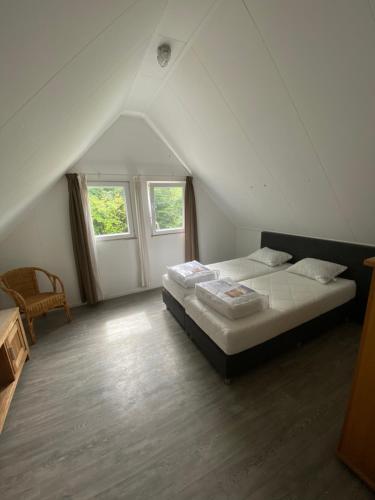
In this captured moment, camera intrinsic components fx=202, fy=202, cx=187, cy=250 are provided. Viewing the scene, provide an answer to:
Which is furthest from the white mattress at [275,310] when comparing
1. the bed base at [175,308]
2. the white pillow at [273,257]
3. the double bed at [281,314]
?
the white pillow at [273,257]

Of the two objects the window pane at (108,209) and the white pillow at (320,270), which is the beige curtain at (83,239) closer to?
the window pane at (108,209)

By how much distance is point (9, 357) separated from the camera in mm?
A: 1703

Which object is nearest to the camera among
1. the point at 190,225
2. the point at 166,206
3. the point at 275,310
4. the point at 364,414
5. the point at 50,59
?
the point at 50,59

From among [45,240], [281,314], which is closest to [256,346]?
[281,314]

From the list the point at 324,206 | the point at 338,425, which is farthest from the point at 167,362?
the point at 324,206

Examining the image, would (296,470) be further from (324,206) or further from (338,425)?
(324,206)

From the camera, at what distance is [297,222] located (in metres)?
2.94

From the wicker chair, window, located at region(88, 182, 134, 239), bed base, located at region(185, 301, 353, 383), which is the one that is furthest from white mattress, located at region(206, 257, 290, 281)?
the wicker chair

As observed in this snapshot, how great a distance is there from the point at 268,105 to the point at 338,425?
248 centimetres

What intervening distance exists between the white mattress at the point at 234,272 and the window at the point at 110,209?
1251 mm

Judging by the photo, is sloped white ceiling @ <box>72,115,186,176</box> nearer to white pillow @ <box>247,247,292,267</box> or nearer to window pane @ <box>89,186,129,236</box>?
window pane @ <box>89,186,129,236</box>

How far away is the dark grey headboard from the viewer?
2.39 meters

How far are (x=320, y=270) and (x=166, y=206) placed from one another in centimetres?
261

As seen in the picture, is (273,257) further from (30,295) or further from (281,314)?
(30,295)
